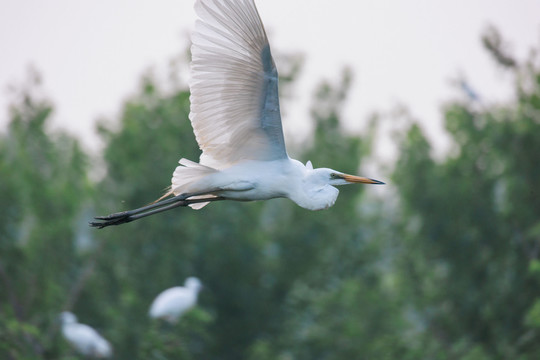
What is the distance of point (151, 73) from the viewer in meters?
19.5

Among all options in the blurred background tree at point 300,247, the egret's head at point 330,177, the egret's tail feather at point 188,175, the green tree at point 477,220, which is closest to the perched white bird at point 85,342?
the blurred background tree at point 300,247

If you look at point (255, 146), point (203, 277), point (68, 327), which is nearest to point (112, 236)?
point (203, 277)

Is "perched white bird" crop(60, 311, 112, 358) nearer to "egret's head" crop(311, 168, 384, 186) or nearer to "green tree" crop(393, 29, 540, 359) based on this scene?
"green tree" crop(393, 29, 540, 359)

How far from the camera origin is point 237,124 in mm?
5395

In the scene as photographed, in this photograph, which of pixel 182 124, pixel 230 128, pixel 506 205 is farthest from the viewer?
pixel 182 124

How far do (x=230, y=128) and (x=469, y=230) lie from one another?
12100mm

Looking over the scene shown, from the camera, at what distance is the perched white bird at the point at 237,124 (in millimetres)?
4996

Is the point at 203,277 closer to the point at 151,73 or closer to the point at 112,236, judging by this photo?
the point at 112,236

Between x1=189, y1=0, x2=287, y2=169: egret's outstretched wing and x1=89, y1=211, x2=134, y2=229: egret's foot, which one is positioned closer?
x1=189, y1=0, x2=287, y2=169: egret's outstretched wing

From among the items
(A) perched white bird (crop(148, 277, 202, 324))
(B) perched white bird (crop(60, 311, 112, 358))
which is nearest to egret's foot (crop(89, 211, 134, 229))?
(A) perched white bird (crop(148, 277, 202, 324))

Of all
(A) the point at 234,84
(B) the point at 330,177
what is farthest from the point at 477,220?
(A) the point at 234,84

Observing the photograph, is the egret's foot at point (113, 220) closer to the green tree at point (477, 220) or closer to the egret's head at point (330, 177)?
the egret's head at point (330, 177)

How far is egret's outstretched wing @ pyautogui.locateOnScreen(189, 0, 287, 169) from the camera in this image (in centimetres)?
497

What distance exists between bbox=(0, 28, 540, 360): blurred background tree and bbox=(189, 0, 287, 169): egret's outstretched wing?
30.6ft
